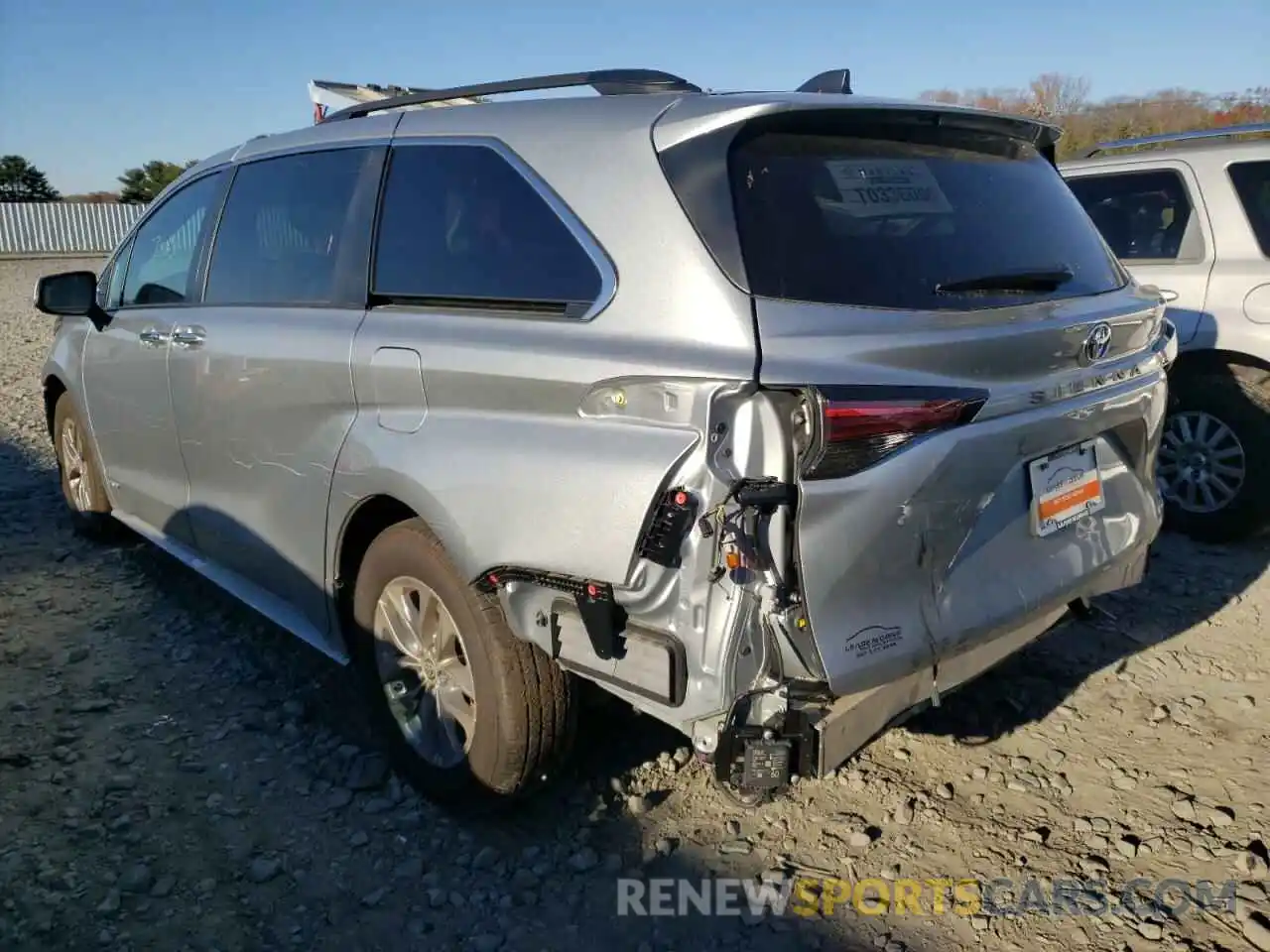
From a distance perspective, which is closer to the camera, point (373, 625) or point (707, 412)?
point (707, 412)

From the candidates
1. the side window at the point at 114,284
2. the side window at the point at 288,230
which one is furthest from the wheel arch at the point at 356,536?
the side window at the point at 114,284

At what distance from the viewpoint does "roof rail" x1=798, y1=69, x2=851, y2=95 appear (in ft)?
9.19

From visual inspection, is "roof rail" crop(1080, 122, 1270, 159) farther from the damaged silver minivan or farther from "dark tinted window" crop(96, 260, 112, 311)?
"dark tinted window" crop(96, 260, 112, 311)

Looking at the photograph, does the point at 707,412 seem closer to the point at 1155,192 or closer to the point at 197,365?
the point at 197,365

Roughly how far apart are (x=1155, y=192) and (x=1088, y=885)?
4104mm

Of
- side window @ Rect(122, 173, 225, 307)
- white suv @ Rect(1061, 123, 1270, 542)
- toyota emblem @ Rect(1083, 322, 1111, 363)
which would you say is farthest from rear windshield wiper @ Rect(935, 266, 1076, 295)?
side window @ Rect(122, 173, 225, 307)

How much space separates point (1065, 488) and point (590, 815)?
1613mm

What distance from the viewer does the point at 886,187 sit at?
2.48 metres

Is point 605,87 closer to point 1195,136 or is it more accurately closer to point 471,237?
point 471,237

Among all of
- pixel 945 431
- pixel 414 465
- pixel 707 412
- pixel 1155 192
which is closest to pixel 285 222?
pixel 414 465

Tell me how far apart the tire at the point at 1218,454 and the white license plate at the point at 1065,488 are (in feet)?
9.00

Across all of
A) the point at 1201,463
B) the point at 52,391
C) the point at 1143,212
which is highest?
the point at 1143,212

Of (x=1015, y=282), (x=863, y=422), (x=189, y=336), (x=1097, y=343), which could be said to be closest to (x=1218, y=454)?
(x=1097, y=343)

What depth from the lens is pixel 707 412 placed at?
2.06m
